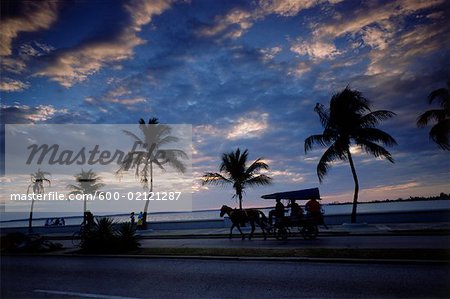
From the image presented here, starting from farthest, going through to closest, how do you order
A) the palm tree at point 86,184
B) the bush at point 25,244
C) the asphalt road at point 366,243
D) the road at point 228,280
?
the palm tree at point 86,184, the bush at point 25,244, the asphalt road at point 366,243, the road at point 228,280

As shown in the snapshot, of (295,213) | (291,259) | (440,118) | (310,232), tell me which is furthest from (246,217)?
(440,118)

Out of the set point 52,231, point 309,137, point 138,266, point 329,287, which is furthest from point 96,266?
point 52,231

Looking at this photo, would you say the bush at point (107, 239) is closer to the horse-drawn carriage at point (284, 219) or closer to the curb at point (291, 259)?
the curb at point (291, 259)

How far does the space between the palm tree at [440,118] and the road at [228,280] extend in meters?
19.7

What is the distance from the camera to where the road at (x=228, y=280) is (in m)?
6.94

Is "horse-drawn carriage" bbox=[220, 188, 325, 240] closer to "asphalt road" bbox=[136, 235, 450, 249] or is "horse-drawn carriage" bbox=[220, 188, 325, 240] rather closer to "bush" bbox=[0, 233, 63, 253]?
"asphalt road" bbox=[136, 235, 450, 249]

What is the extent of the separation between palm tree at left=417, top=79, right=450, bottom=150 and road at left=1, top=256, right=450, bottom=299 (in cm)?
1965

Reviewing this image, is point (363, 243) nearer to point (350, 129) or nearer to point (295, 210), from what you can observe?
point (295, 210)

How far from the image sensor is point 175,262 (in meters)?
11.3

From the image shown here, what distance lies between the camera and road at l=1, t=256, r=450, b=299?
6941 millimetres

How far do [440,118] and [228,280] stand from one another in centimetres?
2405

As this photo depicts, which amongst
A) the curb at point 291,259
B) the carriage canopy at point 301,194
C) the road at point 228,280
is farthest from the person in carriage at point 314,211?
the road at point 228,280

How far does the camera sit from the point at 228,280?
327 inches

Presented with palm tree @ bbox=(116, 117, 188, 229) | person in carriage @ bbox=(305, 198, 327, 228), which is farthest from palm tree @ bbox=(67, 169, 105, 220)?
person in carriage @ bbox=(305, 198, 327, 228)
